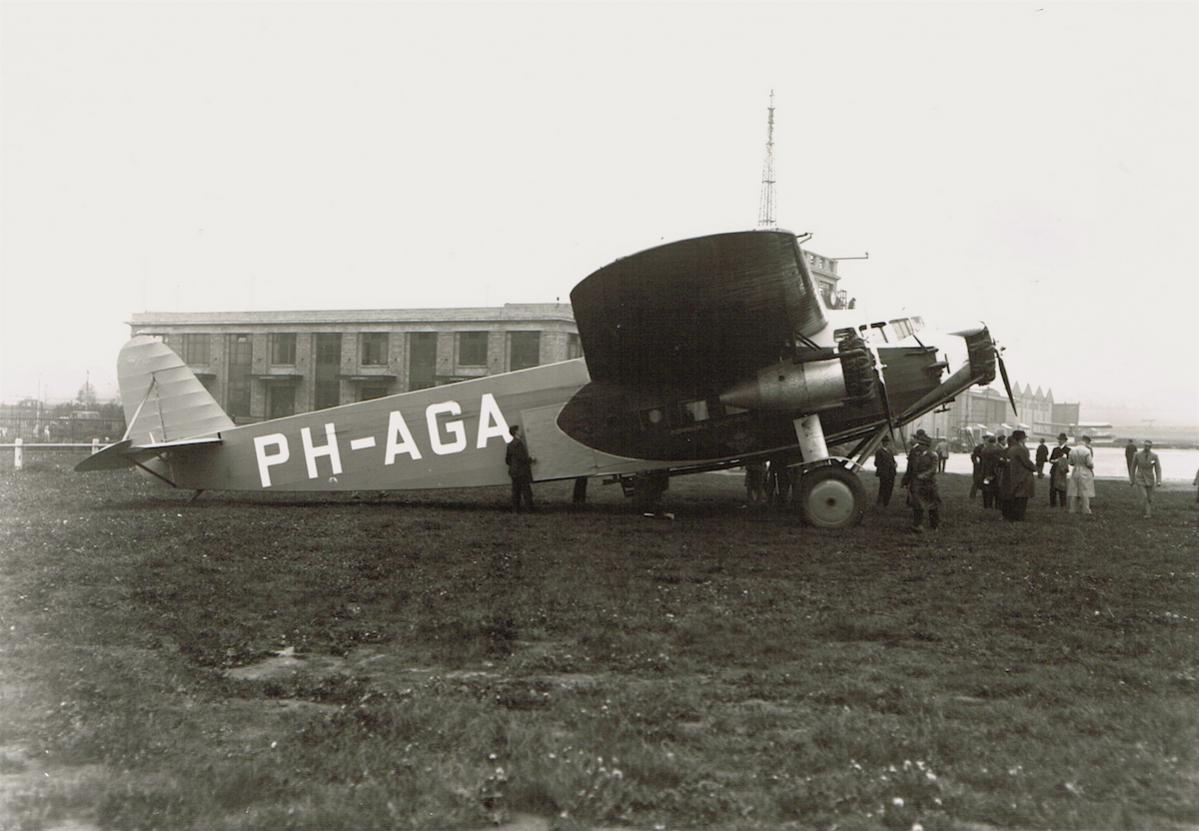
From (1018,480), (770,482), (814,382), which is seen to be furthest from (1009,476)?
(814,382)

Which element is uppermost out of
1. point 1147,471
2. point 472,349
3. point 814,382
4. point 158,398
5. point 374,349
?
point 374,349

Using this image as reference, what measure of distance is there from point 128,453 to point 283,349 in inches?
1581

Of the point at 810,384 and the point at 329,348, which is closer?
the point at 810,384

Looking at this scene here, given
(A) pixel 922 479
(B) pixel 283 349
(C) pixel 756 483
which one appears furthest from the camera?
(B) pixel 283 349

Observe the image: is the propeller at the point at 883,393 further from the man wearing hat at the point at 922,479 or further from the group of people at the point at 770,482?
the group of people at the point at 770,482

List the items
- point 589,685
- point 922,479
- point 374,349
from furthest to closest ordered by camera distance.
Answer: point 374,349, point 922,479, point 589,685

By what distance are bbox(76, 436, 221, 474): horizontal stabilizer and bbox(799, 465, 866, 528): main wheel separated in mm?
8915

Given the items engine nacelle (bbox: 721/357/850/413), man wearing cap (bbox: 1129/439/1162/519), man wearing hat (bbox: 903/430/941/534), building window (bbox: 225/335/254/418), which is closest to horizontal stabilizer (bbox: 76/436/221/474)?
engine nacelle (bbox: 721/357/850/413)

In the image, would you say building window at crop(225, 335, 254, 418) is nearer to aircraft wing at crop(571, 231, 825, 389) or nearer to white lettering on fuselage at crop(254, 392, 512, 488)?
white lettering on fuselage at crop(254, 392, 512, 488)

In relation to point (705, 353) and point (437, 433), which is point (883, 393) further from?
point (437, 433)

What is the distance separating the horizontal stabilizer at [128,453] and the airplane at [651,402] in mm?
31

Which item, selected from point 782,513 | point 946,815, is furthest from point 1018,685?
point 782,513

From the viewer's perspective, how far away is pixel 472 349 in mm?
47562

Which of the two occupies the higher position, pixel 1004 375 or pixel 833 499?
pixel 1004 375
